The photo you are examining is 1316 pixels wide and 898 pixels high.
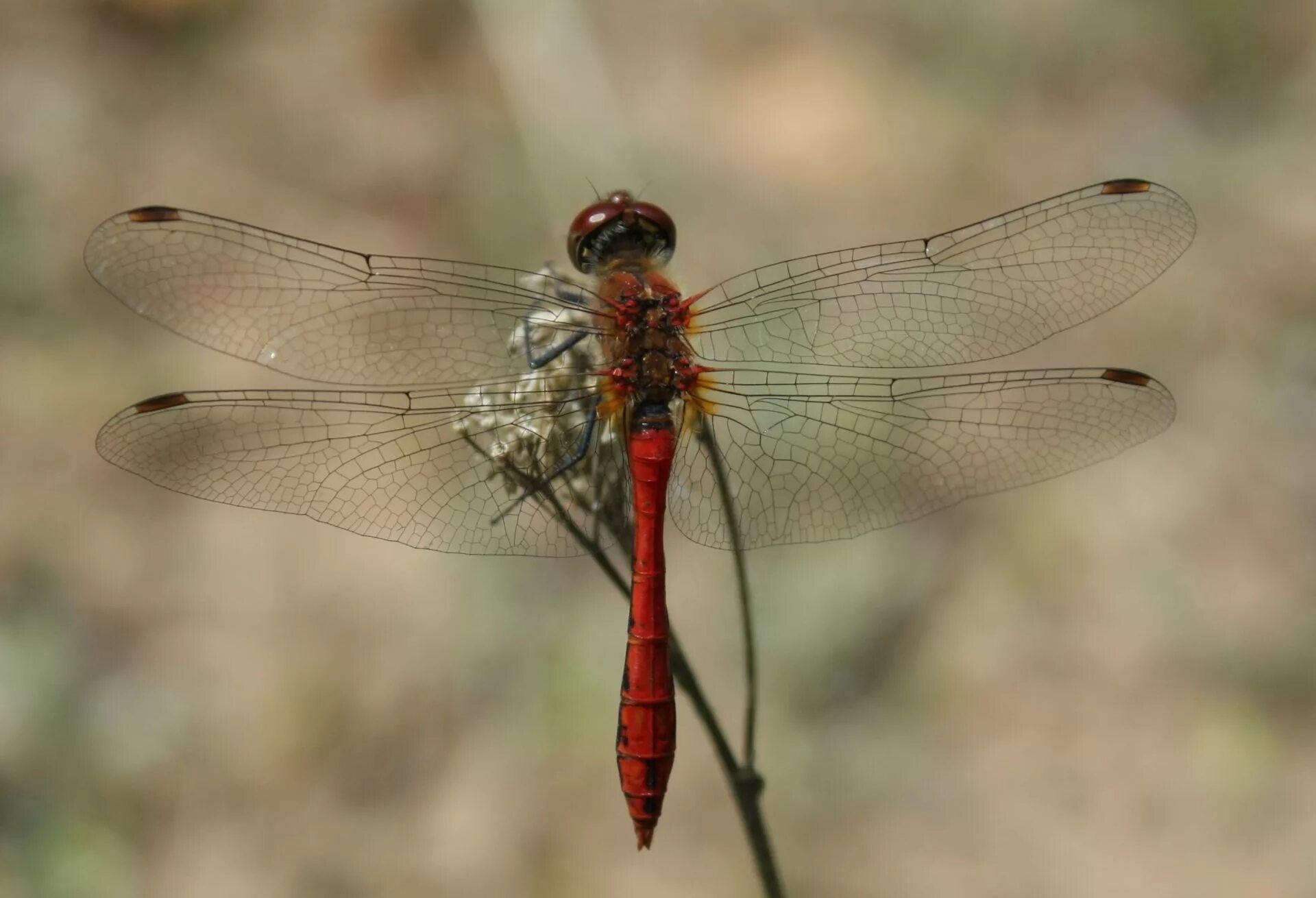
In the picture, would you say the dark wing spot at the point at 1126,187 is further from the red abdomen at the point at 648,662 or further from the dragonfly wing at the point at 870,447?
the red abdomen at the point at 648,662

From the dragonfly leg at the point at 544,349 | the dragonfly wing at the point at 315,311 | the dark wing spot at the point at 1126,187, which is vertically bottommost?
the dragonfly leg at the point at 544,349

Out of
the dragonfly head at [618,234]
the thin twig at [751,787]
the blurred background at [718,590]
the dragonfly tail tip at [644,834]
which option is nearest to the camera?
the thin twig at [751,787]

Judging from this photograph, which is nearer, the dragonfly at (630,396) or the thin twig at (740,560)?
the thin twig at (740,560)

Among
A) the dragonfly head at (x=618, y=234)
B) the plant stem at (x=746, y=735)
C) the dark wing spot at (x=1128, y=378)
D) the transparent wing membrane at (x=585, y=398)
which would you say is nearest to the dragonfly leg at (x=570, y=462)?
the transparent wing membrane at (x=585, y=398)

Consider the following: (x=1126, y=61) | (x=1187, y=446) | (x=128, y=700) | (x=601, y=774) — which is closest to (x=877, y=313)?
(x=601, y=774)

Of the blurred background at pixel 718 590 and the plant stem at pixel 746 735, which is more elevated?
the blurred background at pixel 718 590

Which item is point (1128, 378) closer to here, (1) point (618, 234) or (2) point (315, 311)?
(1) point (618, 234)

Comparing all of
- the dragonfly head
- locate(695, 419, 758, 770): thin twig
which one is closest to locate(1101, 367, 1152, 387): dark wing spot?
locate(695, 419, 758, 770): thin twig
